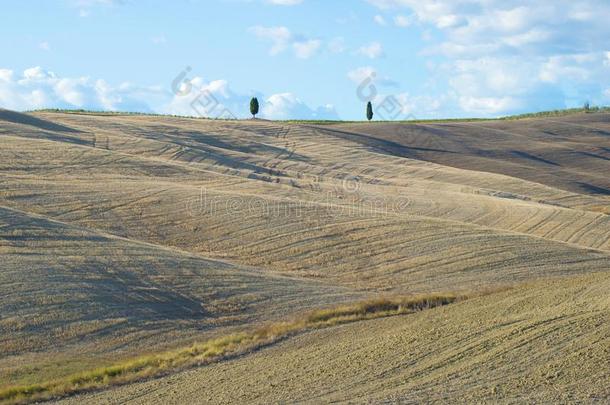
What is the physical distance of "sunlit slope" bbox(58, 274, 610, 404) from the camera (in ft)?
49.1

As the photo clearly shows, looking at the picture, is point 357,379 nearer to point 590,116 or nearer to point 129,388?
point 129,388

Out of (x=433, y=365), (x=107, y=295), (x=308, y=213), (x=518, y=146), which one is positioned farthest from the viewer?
(x=518, y=146)

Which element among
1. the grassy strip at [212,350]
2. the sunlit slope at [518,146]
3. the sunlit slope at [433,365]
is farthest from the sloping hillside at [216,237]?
the sunlit slope at [518,146]

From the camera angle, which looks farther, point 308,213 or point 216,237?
point 308,213

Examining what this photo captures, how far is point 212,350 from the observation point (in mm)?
20328

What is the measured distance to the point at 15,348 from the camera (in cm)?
2033

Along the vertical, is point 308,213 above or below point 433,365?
above

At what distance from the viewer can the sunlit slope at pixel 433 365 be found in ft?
49.1

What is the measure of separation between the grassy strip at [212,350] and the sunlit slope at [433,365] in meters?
0.61

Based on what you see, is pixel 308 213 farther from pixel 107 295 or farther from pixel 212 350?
pixel 212 350

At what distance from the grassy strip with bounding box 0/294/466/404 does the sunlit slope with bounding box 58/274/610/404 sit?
612 millimetres

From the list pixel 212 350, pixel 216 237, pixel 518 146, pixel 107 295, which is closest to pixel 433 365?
pixel 212 350

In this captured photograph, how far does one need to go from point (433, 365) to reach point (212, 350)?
585 centimetres

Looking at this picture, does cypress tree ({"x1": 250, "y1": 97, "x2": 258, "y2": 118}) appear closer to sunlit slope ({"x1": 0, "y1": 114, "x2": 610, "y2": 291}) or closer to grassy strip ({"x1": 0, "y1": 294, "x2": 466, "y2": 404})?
sunlit slope ({"x1": 0, "y1": 114, "x2": 610, "y2": 291})
